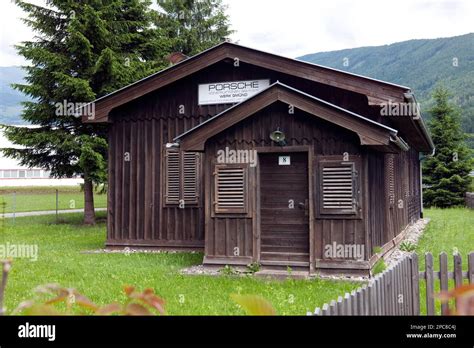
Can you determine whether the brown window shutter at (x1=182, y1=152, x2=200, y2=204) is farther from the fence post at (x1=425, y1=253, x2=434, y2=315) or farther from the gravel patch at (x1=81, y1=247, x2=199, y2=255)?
the fence post at (x1=425, y1=253, x2=434, y2=315)

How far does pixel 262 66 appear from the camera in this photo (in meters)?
12.2

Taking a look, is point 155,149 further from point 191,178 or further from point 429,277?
point 429,277

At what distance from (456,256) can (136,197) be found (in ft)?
30.0

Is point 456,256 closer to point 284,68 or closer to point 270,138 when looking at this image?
point 270,138

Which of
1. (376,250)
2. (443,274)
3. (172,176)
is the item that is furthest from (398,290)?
(172,176)

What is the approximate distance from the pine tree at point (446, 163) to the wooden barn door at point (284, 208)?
28.2 metres

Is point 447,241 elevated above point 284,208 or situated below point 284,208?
below

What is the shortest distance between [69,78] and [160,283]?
13.6 metres

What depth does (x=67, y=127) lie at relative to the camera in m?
21.9

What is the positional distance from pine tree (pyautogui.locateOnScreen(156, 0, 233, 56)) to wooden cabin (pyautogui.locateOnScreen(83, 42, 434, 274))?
2035 cm

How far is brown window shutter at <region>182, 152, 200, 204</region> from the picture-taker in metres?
13.4

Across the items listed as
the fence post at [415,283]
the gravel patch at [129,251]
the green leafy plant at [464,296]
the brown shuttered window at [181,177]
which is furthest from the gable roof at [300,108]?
the green leafy plant at [464,296]
